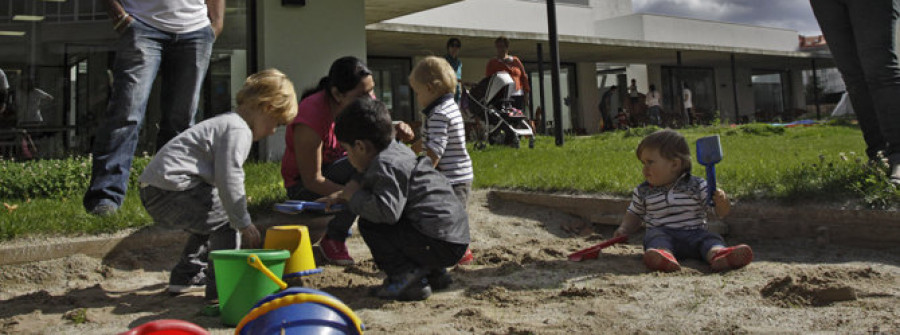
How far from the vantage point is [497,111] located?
1038 centimetres

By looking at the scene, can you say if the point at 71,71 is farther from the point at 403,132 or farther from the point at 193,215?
the point at 193,215

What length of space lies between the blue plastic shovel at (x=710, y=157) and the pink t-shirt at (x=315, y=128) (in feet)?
6.71

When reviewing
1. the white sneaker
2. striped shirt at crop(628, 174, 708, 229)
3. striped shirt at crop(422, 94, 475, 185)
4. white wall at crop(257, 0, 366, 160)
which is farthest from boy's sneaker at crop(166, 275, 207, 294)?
white wall at crop(257, 0, 366, 160)

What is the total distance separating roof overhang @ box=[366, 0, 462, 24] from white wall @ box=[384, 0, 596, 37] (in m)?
10.7

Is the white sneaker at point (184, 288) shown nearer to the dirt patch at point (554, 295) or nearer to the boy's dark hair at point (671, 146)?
the dirt patch at point (554, 295)

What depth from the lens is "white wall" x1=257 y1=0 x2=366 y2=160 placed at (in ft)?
27.0

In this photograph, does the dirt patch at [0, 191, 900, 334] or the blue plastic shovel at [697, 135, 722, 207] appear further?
the blue plastic shovel at [697, 135, 722, 207]

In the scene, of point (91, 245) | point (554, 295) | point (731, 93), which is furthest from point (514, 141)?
point (731, 93)

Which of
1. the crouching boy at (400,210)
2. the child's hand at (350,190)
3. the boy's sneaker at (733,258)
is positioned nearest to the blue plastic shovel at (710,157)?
the boy's sneaker at (733,258)

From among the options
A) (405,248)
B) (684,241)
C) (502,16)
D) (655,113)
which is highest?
(502,16)

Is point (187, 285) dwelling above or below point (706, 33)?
below

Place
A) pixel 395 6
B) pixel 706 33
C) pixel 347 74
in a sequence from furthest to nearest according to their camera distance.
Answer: pixel 706 33
pixel 395 6
pixel 347 74

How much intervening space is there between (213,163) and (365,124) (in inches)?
28.1

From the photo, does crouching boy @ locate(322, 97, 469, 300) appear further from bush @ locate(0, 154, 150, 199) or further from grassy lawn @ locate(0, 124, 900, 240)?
bush @ locate(0, 154, 150, 199)
